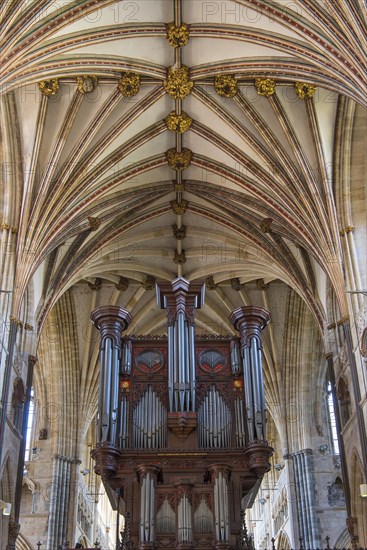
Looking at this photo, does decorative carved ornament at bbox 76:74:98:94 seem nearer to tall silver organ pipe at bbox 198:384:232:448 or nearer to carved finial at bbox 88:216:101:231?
carved finial at bbox 88:216:101:231

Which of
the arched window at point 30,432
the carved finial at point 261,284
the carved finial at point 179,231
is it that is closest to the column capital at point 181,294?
the carved finial at point 179,231

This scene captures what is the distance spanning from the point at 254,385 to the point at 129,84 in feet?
27.2

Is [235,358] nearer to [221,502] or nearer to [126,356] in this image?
[126,356]

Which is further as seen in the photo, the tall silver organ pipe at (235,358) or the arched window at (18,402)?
the arched window at (18,402)

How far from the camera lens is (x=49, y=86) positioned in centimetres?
1895

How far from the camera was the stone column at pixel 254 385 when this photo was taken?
54.7ft

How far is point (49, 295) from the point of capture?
23.0m

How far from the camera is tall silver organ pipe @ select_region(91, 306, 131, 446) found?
57.6 ft

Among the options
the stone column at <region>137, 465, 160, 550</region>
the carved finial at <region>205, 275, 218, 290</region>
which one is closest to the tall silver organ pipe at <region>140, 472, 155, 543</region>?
the stone column at <region>137, 465, 160, 550</region>

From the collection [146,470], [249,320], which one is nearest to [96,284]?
[249,320]

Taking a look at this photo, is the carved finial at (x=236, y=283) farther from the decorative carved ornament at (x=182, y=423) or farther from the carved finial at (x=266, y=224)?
the decorative carved ornament at (x=182, y=423)

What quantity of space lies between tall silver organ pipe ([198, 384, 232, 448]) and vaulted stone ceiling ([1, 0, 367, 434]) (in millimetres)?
4019

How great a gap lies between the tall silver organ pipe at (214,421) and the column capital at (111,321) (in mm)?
2826

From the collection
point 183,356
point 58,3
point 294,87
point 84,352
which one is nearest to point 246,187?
point 294,87
